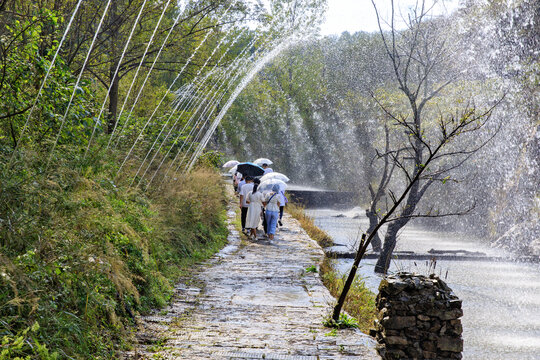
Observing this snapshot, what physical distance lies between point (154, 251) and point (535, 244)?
15.7 m

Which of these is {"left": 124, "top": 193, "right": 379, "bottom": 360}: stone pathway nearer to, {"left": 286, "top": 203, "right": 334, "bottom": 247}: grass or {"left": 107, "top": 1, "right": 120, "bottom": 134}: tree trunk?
{"left": 107, "top": 1, "right": 120, "bottom": 134}: tree trunk

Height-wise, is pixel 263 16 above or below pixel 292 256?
above

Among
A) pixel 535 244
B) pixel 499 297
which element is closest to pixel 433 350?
pixel 499 297

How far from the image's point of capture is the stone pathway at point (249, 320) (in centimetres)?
468

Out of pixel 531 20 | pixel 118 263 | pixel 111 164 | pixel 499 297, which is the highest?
pixel 531 20

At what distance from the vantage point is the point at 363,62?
36.9 metres

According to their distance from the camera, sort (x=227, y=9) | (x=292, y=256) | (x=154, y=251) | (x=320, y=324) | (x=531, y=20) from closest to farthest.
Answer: (x=320, y=324), (x=154, y=251), (x=292, y=256), (x=227, y=9), (x=531, y=20)

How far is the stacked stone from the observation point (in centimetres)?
507

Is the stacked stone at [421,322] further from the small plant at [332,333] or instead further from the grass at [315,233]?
the grass at [315,233]

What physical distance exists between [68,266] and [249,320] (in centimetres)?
236

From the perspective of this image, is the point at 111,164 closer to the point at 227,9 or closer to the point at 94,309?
the point at 94,309

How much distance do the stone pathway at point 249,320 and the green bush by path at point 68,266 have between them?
0.33 metres

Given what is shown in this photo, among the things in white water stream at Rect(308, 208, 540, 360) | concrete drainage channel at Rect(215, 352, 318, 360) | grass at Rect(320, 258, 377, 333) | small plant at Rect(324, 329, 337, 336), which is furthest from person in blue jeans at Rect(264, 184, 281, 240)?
concrete drainage channel at Rect(215, 352, 318, 360)

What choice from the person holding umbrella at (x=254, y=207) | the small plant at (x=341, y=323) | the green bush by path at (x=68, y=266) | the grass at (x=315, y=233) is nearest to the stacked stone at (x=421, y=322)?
the small plant at (x=341, y=323)
